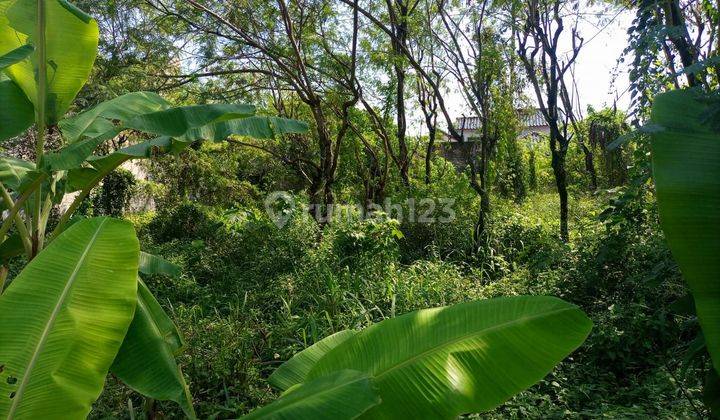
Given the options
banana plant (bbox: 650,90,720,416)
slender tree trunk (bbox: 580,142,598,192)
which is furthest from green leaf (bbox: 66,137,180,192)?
slender tree trunk (bbox: 580,142,598,192)

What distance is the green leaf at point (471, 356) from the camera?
160cm

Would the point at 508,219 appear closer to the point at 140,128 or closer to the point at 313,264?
the point at 313,264

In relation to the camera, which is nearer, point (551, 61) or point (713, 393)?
point (713, 393)

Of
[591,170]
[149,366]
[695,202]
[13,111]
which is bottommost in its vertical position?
[149,366]

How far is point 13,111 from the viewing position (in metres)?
2.53

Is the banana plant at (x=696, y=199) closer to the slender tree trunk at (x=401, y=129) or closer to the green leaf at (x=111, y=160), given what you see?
the green leaf at (x=111, y=160)

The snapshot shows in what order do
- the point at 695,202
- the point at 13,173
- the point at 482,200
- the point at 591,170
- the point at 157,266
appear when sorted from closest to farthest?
the point at 695,202
the point at 13,173
the point at 157,266
the point at 482,200
the point at 591,170

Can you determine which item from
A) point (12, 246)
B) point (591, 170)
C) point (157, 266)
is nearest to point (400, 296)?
point (157, 266)

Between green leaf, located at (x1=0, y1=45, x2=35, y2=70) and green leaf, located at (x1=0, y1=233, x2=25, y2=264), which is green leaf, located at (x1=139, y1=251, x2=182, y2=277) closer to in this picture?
green leaf, located at (x1=0, y1=233, x2=25, y2=264)

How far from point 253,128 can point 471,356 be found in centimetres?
172

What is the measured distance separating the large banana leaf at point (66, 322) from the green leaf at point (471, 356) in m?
0.77

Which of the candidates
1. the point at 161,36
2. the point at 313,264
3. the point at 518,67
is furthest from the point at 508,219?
the point at 161,36

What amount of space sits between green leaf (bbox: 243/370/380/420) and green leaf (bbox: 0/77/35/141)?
1877 mm

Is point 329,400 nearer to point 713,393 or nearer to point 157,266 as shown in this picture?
point 713,393
